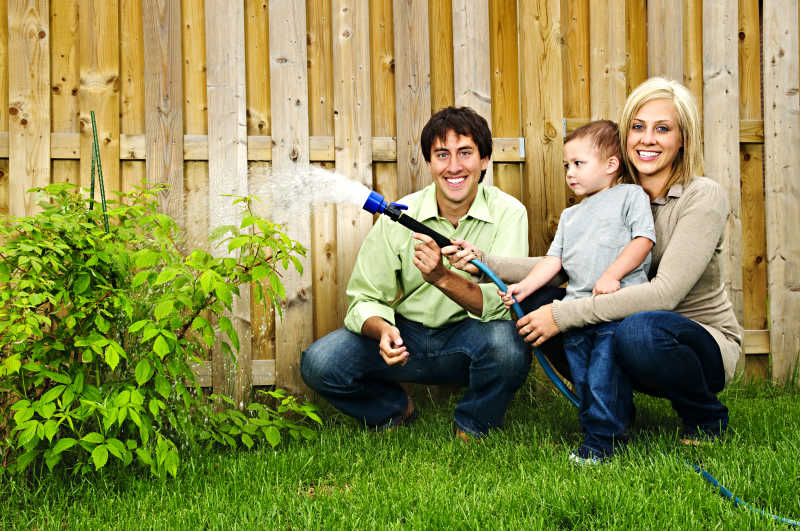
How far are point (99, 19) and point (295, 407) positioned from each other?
7.31ft

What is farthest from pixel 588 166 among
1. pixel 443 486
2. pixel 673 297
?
pixel 443 486

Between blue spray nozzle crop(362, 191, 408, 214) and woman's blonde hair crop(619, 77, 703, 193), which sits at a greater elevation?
woman's blonde hair crop(619, 77, 703, 193)

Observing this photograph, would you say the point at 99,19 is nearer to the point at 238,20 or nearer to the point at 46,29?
the point at 46,29

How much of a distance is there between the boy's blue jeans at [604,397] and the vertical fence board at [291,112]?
4.87 feet

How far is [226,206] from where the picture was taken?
3.30 m

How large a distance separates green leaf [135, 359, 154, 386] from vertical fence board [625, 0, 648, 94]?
290 cm

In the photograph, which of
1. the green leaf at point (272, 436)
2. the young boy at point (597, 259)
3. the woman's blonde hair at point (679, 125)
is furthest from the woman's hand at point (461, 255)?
the green leaf at point (272, 436)

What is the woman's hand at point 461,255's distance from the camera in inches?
103

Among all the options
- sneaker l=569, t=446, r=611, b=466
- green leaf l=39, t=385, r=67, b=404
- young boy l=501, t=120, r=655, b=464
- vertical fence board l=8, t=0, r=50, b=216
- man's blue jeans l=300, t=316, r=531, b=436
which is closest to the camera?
green leaf l=39, t=385, r=67, b=404

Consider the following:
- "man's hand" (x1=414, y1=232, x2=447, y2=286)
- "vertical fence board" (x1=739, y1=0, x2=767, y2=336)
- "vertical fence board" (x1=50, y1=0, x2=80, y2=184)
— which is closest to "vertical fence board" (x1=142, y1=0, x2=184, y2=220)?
"vertical fence board" (x1=50, y1=0, x2=80, y2=184)

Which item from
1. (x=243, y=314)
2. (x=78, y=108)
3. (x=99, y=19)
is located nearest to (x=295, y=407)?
(x=243, y=314)

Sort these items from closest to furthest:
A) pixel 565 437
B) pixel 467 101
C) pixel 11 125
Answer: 1. pixel 565 437
2. pixel 11 125
3. pixel 467 101

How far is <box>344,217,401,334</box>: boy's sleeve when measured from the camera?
9.78 ft

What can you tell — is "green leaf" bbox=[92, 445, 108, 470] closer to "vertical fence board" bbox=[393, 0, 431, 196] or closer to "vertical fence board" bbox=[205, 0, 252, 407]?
"vertical fence board" bbox=[205, 0, 252, 407]
